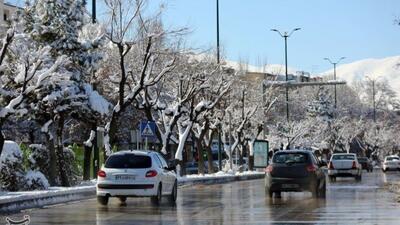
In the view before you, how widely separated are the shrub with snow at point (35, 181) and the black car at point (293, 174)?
331 inches

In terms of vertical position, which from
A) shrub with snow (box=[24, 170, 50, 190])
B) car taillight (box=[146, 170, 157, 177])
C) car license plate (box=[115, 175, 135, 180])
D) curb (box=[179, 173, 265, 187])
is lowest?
curb (box=[179, 173, 265, 187])

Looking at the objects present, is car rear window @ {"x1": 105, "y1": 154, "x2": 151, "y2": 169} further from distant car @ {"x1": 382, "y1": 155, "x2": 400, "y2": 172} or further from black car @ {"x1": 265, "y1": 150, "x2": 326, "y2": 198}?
distant car @ {"x1": 382, "y1": 155, "x2": 400, "y2": 172}

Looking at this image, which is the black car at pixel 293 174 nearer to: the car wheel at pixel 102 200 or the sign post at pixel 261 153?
the car wheel at pixel 102 200

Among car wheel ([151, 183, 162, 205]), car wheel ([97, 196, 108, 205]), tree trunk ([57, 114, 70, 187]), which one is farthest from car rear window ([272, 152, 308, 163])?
tree trunk ([57, 114, 70, 187])

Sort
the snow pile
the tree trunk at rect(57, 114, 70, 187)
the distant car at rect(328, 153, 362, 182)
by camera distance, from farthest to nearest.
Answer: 1. the distant car at rect(328, 153, 362, 182)
2. the snow pile
3. the tree trunk at rect(57, 114, 70, 187)

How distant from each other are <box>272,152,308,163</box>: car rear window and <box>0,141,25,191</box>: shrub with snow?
356 inches

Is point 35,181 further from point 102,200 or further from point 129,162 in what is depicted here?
point 129,162

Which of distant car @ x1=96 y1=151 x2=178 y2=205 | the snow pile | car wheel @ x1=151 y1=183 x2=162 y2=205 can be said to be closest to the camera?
distant car @ x1=96 y1=151 x2=178 y2=205

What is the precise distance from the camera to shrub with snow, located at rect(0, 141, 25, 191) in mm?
27312

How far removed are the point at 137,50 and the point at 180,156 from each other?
22.3ft

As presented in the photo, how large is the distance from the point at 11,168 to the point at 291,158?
9.74 m

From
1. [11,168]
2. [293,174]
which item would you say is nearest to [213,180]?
[11,168]

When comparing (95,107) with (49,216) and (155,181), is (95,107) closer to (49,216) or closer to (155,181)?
(155,181)

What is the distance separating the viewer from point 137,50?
46406 millimetres
